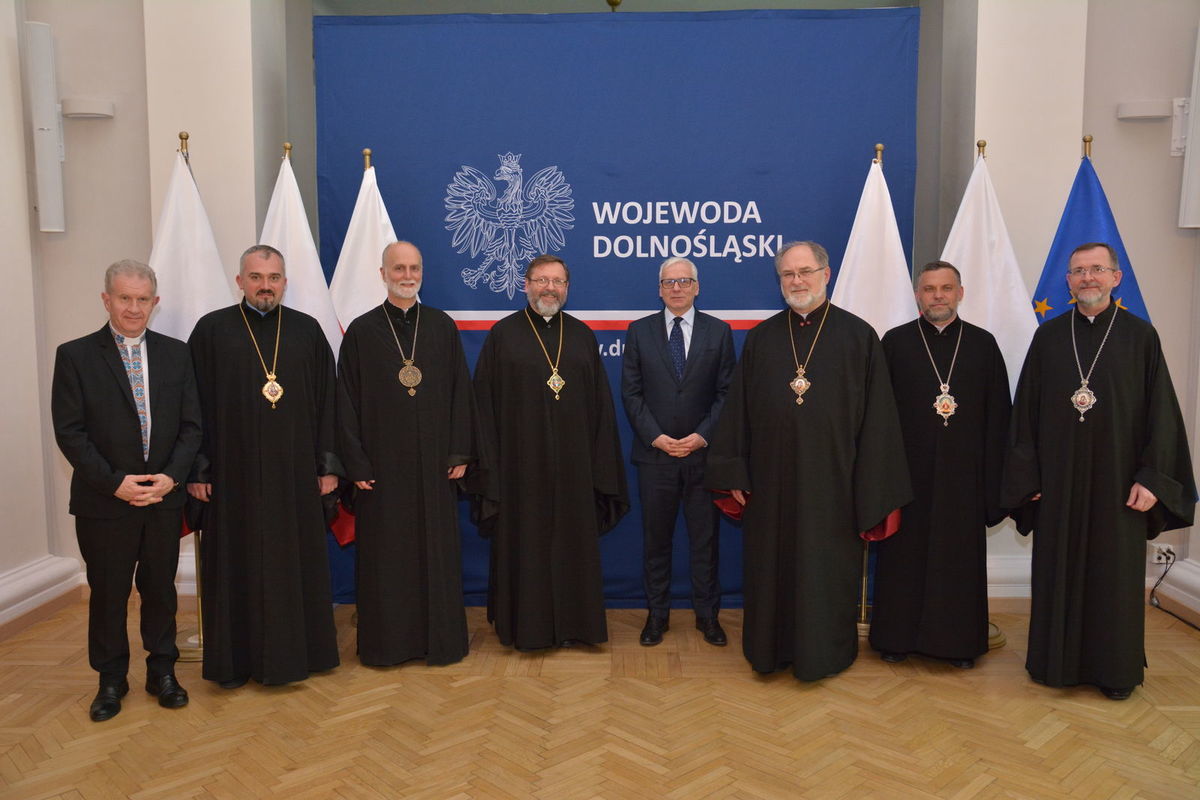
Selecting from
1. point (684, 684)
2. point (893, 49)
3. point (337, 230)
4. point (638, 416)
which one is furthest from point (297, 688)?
point (893, 49)

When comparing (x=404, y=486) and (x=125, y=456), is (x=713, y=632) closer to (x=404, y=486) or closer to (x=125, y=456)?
(x=404, y=486)

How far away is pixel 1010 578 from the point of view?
513 cm

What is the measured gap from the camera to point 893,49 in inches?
198

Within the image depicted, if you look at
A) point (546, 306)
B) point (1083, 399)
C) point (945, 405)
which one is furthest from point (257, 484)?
point (1083, 399)

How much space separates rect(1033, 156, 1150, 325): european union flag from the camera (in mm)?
4578

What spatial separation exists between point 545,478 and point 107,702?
6.93 ft

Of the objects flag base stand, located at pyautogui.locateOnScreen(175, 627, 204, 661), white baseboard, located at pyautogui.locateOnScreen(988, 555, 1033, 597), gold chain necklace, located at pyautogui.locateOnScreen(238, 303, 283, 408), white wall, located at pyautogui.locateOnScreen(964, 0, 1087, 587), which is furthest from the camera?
white baseboard, located at pyautogui.locateOnScreen(988, 555, 1033, 597)

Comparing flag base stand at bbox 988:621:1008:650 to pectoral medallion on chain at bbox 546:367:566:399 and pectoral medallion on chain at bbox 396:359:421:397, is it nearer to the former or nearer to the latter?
pectoral medallion on chain at bbox 546:367:566:399

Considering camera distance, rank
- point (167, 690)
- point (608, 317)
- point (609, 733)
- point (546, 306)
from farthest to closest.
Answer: point (608, 317) → point (546, 306) → point (167, 690) → point (609, 733)

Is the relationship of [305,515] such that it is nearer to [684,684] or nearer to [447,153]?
[684,684]

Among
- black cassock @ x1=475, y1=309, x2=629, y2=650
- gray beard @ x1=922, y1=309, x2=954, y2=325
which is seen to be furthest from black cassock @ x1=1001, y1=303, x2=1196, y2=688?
black cassock @ x1=475, y1=309, x2=629, y2=650

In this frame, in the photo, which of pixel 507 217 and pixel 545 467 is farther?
pixel 507 217

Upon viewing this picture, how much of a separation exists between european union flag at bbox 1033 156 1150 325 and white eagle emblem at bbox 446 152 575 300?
8.58 feet

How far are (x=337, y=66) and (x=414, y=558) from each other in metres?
2.90
